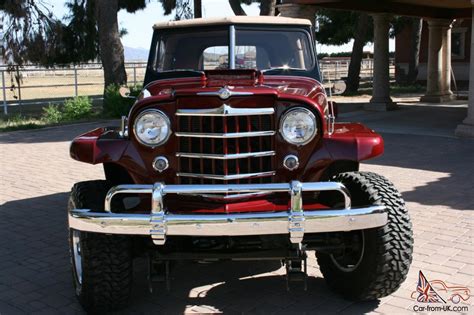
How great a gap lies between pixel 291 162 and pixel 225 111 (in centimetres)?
57

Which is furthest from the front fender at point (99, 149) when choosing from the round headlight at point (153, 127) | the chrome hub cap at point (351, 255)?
the chrome hub cap at point (351, 255)

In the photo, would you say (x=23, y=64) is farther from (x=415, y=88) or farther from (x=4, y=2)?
(x=415, y=88)

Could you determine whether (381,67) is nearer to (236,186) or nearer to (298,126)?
(298,126)

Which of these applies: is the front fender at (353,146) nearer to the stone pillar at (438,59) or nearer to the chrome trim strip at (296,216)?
the chrome trim strip at (296,216)

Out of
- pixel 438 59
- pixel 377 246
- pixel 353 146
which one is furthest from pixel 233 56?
pixel 438 59

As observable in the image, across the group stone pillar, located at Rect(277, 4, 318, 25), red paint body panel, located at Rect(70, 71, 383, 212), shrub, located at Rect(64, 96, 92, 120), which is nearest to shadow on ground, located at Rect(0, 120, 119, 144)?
shrub, located at Rect(64, 96, 92, 120)

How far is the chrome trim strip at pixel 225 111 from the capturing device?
140 inches

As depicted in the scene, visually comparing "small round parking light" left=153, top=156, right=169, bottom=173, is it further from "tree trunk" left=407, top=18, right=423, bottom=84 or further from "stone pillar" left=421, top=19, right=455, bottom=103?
"tree trunk" left=407, top=18, right=423, bottom=84

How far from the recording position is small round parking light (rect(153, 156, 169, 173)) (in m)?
3.74

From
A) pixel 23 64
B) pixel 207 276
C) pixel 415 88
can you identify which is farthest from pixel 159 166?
pixel 415 88

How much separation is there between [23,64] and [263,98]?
1417 centimetres

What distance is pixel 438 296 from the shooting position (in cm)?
405

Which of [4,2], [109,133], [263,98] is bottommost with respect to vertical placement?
[109,133]

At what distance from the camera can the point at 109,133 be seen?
424cm
